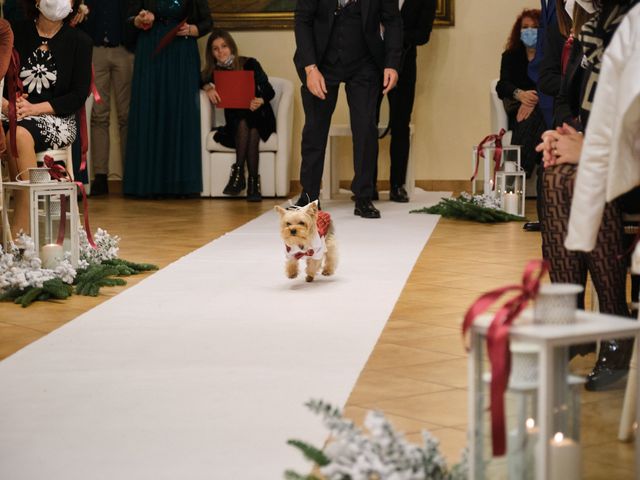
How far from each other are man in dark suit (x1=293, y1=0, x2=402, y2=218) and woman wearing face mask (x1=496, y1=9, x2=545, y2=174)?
4.01 feet

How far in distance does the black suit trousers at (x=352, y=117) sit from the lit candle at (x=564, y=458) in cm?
521

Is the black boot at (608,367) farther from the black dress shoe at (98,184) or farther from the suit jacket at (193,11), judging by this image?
the black dress shoe at (98,184)

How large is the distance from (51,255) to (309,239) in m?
0.96

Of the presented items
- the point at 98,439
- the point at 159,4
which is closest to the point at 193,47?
the point at 159,4

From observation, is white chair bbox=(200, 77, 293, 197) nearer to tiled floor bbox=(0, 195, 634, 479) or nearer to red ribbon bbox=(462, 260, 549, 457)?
tiled floor bbox=(0, 195, 634, 479)

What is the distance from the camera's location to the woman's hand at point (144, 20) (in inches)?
335

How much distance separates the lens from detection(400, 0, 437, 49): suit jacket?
8133 mm

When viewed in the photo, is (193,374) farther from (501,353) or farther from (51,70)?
(51,70)

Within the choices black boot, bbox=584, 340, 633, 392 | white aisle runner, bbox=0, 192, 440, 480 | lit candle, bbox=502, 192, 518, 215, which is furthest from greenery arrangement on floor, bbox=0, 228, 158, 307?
lit candle, bbox=502, 192, 518, 215

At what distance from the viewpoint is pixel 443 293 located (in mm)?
4297

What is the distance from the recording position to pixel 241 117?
8.43m

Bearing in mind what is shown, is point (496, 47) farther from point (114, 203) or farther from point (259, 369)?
point (259, 369)

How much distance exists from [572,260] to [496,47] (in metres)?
6.55

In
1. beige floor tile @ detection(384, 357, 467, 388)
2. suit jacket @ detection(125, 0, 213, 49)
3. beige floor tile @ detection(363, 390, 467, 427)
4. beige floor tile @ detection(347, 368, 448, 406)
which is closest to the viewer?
beige floor tile @ detection(363, 390, 467, 427)
